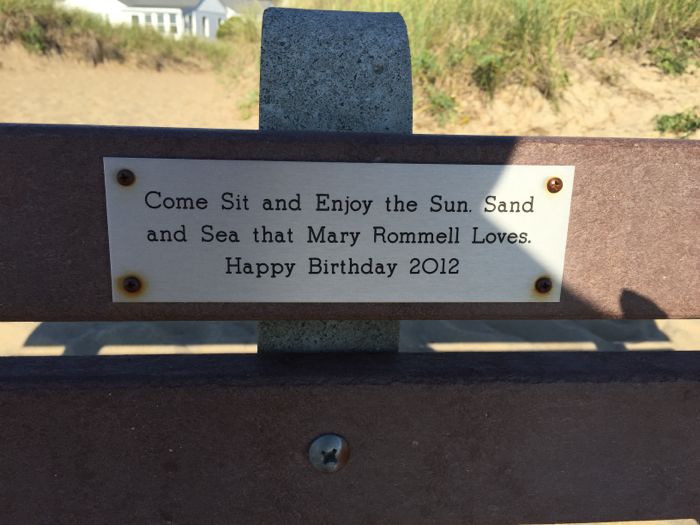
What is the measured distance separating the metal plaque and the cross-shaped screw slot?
1.04ft

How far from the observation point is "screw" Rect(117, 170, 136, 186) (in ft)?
3.46

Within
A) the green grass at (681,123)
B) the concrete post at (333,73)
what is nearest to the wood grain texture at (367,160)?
the concrete post at (333,73)

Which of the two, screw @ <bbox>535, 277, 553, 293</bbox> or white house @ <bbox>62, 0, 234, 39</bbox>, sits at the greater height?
white house @ <bbox>62, 0, 234, 39</bbox>

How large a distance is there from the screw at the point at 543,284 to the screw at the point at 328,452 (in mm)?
504

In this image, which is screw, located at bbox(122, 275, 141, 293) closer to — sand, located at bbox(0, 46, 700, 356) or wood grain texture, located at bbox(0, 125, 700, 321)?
wood grain texture, located at bbox(0, 125, 700, 321)

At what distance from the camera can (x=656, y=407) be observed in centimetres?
123

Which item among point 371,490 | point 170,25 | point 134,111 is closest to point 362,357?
point 371,490

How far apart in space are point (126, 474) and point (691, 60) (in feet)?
22.4

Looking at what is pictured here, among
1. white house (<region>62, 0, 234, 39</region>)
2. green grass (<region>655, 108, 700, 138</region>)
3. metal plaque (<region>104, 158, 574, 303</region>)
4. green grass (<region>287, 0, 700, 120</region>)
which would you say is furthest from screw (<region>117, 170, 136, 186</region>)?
white house (<region>62, 0, 234, 39</region>)

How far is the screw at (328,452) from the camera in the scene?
1.20 meters

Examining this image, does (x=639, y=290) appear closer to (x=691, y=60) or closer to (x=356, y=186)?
(x=356, y=186)

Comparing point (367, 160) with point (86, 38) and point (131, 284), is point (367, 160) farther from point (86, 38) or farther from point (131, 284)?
point (86, 38)

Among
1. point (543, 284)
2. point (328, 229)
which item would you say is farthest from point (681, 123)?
point (328, 229)

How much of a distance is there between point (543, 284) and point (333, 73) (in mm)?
605
